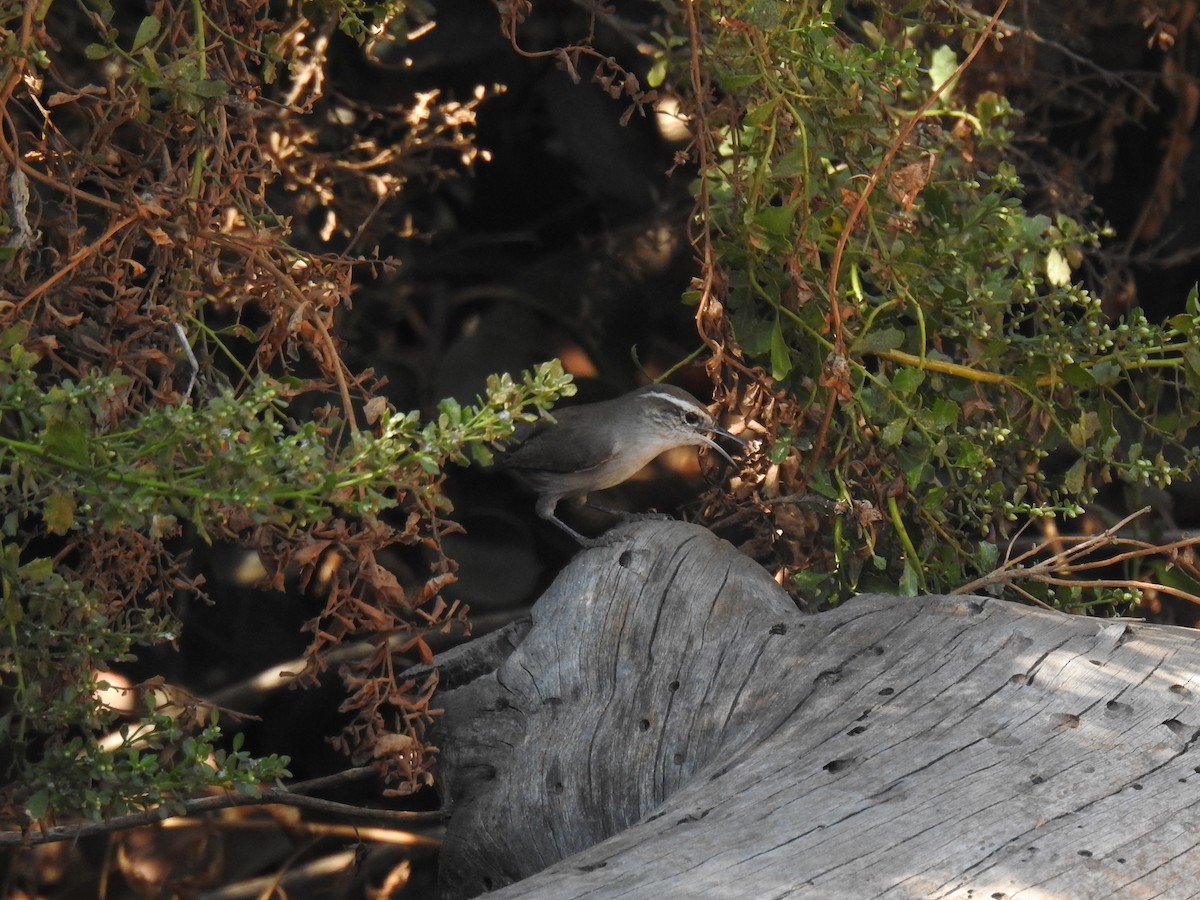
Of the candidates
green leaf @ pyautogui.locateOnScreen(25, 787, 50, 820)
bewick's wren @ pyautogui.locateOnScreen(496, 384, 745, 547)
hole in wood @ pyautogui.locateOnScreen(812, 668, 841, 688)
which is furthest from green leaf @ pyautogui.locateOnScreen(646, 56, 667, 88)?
green leaf @ pyautogui.locateOnScreen(25, 787, 50, 820)

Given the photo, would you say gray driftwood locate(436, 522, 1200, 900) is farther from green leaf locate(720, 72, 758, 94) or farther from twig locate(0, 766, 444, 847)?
green leaf locate(720, 72, 758, 94)

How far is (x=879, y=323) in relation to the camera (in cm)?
357

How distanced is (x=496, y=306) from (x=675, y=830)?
266 cm

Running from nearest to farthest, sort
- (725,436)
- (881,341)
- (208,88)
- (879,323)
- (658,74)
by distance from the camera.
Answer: (208,88)
(881,341)
(879,323)
(658,74)
(725,436)

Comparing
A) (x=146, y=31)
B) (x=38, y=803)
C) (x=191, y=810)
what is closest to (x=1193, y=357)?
(x=146, y=31)

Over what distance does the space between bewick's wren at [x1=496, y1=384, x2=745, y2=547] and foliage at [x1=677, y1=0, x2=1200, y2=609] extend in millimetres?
582

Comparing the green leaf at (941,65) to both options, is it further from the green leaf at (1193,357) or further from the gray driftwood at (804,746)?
the gray driftwood at (804,746)

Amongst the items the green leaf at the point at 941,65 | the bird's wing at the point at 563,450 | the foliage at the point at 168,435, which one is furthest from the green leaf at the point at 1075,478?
the bird's wing at the point at 563,450

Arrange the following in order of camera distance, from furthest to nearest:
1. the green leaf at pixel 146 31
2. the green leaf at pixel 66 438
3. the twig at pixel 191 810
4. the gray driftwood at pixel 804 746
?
the twig at pixel 191 810 < the green leaf at pixel 146 31 < the gray driftwood at pixel 804 746 < the green leaf at pixel 66 438

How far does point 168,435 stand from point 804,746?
4.46 ft

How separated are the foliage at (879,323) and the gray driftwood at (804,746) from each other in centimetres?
32

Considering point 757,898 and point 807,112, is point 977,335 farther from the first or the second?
point 757,898

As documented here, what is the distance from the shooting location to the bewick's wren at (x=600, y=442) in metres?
4.31

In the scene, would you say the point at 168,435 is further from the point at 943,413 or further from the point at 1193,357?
the point at 1193,357
